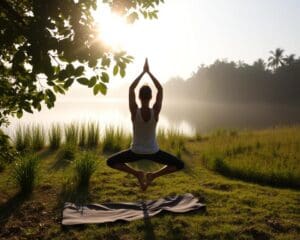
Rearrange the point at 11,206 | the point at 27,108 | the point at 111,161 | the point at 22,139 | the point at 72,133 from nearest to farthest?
the point at 27,108 < the point at 111,161 < the point at 11,206 < the point at 22,139 < the point at 72,133

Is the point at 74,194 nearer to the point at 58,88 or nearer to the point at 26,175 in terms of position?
the point at 26,175

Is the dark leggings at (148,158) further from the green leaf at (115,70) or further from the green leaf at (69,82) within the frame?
the green leaf at (69,82)

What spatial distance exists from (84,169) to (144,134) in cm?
234

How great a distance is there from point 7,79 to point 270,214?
395cm

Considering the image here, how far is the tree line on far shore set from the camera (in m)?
66.5

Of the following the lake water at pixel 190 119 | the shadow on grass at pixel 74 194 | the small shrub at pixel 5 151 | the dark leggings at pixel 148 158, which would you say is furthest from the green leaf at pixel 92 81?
the lake water at pixel 190 119

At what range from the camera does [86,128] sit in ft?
43.4

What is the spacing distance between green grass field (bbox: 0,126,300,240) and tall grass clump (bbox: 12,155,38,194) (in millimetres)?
136

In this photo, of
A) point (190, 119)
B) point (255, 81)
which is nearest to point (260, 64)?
point (255, 81)

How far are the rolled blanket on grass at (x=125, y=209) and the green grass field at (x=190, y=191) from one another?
14 cm

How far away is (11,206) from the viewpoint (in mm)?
5738

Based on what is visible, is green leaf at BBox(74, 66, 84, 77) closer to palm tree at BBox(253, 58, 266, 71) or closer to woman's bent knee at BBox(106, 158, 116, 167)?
woman's bent knee at BBox(106, 158, 116, 167)

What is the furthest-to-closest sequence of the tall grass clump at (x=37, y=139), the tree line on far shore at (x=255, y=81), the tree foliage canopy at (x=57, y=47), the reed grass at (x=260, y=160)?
the tree line on far shore at (x=255, y=81), the tall grass clump at (x=37, y=139), the reed grass at (x=260, y=160), the tree foliage canopy at (x=57, y=47)

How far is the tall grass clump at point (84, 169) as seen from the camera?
7.03 metres
